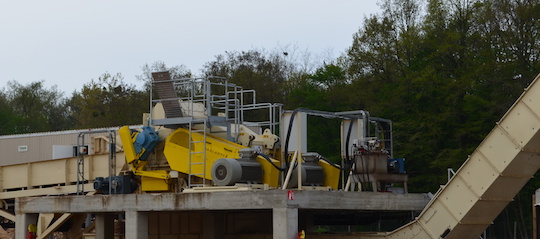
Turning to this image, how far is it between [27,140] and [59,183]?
16441 millimetres

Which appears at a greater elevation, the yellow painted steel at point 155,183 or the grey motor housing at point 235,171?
the grey motor housing at point 235,171

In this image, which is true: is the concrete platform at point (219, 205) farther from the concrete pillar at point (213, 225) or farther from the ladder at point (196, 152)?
the ladder at point (196, 152)

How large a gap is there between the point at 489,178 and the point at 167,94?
9728 millimetres

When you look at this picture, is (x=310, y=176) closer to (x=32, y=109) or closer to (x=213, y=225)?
(x=213, y=225)

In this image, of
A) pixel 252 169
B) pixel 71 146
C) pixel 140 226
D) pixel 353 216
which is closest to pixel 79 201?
pixel 140 226

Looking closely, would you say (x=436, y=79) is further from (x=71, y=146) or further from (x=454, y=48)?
(x=71, y=146)

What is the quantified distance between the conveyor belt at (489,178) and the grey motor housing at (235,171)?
13.2 ft

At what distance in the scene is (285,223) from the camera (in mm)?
22359

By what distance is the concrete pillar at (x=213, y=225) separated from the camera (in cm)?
2869

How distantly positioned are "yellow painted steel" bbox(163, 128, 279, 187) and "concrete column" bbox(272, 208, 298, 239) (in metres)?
2.23

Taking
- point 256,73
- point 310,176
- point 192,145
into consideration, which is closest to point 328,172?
point 310,176

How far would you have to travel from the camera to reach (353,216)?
96.9 ft

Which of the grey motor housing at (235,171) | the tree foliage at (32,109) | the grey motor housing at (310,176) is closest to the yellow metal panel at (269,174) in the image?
the grey motor housing at (235,171)

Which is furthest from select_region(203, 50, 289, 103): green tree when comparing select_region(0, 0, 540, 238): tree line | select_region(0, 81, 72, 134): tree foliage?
select_region(0, 81, 72, 134): tree foliage
